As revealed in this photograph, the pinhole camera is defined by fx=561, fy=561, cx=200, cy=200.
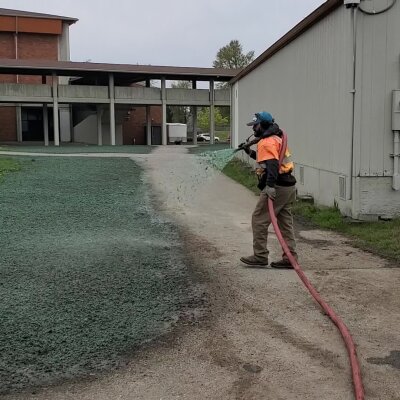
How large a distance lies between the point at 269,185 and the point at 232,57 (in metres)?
82.1

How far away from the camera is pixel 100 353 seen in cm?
425

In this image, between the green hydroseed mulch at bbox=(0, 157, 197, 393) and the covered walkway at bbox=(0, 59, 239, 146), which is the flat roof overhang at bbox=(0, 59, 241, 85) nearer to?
the covered walkway at bbox=(0, 59, 239, 146)

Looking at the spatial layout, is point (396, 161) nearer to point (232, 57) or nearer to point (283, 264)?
point (283, 264)

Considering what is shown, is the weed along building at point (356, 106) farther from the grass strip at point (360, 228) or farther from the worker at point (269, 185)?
the worker at point (269, 185)

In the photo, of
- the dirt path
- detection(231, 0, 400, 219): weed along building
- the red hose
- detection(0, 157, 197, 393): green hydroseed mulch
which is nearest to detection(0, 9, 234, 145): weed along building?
detection(0, 157, 197, 393): green hydroseed mulch

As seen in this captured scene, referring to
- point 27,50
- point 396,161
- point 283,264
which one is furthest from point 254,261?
point 27,50

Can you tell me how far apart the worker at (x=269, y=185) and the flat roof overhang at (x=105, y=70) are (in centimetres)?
3644

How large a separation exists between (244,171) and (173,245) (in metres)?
11.5

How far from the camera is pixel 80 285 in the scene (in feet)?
19.4

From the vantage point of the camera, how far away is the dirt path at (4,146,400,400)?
3.70 metres

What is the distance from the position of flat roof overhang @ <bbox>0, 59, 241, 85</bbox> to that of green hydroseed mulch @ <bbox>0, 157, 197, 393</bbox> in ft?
101

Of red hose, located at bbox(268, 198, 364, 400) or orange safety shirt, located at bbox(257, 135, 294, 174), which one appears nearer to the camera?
red hose, located at bbox(268, 198, 364, 400)

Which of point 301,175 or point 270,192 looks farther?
point 301,175

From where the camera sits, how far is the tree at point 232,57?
85.3m
